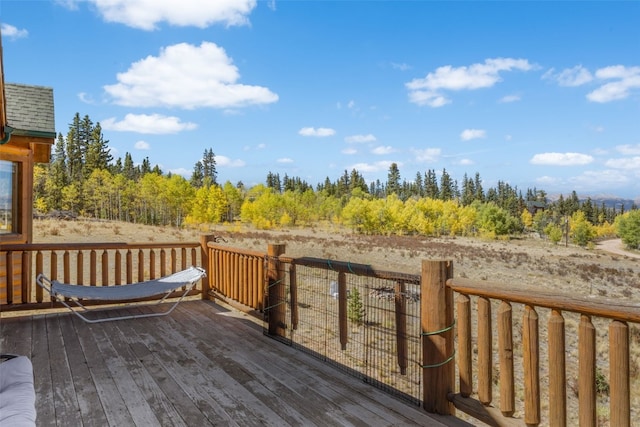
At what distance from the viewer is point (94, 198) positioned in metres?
39.1

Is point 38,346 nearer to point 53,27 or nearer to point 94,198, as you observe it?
point 53,27

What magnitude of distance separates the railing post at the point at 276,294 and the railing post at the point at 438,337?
1.64 metres

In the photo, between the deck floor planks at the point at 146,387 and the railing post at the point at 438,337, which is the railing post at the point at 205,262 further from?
the railing post at the point at 438,337

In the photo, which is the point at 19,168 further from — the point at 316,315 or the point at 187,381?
the point at 316,315

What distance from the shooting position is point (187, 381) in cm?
257

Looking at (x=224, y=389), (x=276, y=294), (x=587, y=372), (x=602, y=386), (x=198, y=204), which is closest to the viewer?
(x=587, y=372)

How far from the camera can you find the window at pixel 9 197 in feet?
17.0

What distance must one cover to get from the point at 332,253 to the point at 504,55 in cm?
1979

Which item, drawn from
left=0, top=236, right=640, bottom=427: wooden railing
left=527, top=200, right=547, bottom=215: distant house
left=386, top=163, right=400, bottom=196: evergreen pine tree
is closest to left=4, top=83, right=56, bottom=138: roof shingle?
left=0, top=236, right=640, bottom=427: wooden railing

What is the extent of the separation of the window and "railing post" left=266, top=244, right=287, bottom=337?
4.20 meters

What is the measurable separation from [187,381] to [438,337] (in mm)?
1701

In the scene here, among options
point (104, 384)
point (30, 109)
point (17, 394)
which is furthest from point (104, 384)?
point (30, 109)

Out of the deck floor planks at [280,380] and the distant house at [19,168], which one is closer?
the deck floor planks at [280,380]

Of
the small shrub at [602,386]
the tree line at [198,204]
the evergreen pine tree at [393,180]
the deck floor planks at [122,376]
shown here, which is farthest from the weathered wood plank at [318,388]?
the evergreen pine tree at [393,180]
